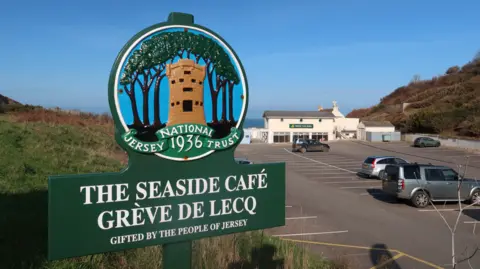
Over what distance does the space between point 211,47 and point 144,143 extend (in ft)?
3.64

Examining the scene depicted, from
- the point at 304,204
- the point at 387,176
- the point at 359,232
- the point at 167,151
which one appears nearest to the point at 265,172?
the point at 167,151

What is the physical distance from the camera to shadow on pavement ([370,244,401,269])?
8188mm

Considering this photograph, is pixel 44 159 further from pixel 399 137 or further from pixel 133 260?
pixel 399 137

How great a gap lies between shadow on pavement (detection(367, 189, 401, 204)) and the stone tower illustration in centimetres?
1426

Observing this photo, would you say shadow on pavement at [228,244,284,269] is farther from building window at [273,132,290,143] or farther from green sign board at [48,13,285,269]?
building window at [273,132,290,143]

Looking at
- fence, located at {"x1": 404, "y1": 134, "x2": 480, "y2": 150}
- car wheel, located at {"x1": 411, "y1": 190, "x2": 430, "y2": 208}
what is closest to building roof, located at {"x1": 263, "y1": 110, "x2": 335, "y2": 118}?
fence, located at {"x1": 404, "y1": 134, "x2": 480, "y2": 150}

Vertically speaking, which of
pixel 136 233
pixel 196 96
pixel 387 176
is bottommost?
pixel 387 176

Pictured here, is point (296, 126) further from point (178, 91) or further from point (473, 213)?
point (178, 91)

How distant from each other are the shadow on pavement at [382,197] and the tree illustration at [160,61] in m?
14.2

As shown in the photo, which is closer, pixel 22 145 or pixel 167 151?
pixel 167 151

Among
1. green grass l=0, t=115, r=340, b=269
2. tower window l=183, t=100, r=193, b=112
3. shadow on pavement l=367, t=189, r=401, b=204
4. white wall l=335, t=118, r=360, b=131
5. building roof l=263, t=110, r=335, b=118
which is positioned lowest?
shadow on pavement l=367, t=189, r=401, b=204

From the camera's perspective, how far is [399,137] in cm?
5962

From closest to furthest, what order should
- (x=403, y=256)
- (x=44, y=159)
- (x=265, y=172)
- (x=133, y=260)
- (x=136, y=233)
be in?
(x=136, y=233)
(x=265, y=172)
(x=133, y=260)
(x=403, y=256)
(x=44, y=159)

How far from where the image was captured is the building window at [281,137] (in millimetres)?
60031
